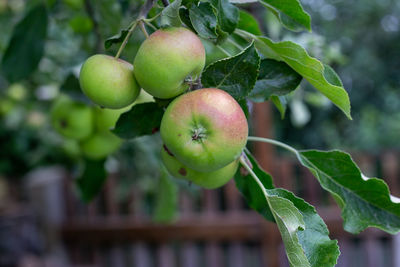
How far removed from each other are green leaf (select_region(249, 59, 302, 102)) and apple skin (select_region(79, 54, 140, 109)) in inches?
6.0

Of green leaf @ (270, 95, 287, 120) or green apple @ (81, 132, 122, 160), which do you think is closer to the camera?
green leaf @ (270, 95, 287, 120)

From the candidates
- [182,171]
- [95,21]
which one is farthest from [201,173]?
[95,21]

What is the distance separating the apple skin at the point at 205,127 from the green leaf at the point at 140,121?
127 mm

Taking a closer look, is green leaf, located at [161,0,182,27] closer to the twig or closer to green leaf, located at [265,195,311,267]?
green leaf, located at [265,195,311,267]

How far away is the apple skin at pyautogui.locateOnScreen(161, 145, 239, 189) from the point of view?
0.49m

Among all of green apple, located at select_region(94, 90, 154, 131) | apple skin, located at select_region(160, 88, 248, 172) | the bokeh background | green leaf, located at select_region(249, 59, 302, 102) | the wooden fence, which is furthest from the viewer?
the wooden fence

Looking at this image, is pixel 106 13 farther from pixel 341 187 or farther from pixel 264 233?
pixel 264 233

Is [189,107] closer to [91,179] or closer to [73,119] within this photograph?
[73,119]

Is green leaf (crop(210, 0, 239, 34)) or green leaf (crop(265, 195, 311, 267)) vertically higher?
green leaf (crop(210, 0, 239, 34))

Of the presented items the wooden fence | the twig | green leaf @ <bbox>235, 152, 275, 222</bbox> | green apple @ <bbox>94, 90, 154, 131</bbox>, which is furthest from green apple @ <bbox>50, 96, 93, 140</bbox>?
the wooden fence

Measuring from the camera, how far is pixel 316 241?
0.45m

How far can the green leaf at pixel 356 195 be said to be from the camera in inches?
20.7

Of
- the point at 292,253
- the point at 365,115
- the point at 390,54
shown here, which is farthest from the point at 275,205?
the point at 390,54

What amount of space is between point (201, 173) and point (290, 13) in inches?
9.7
